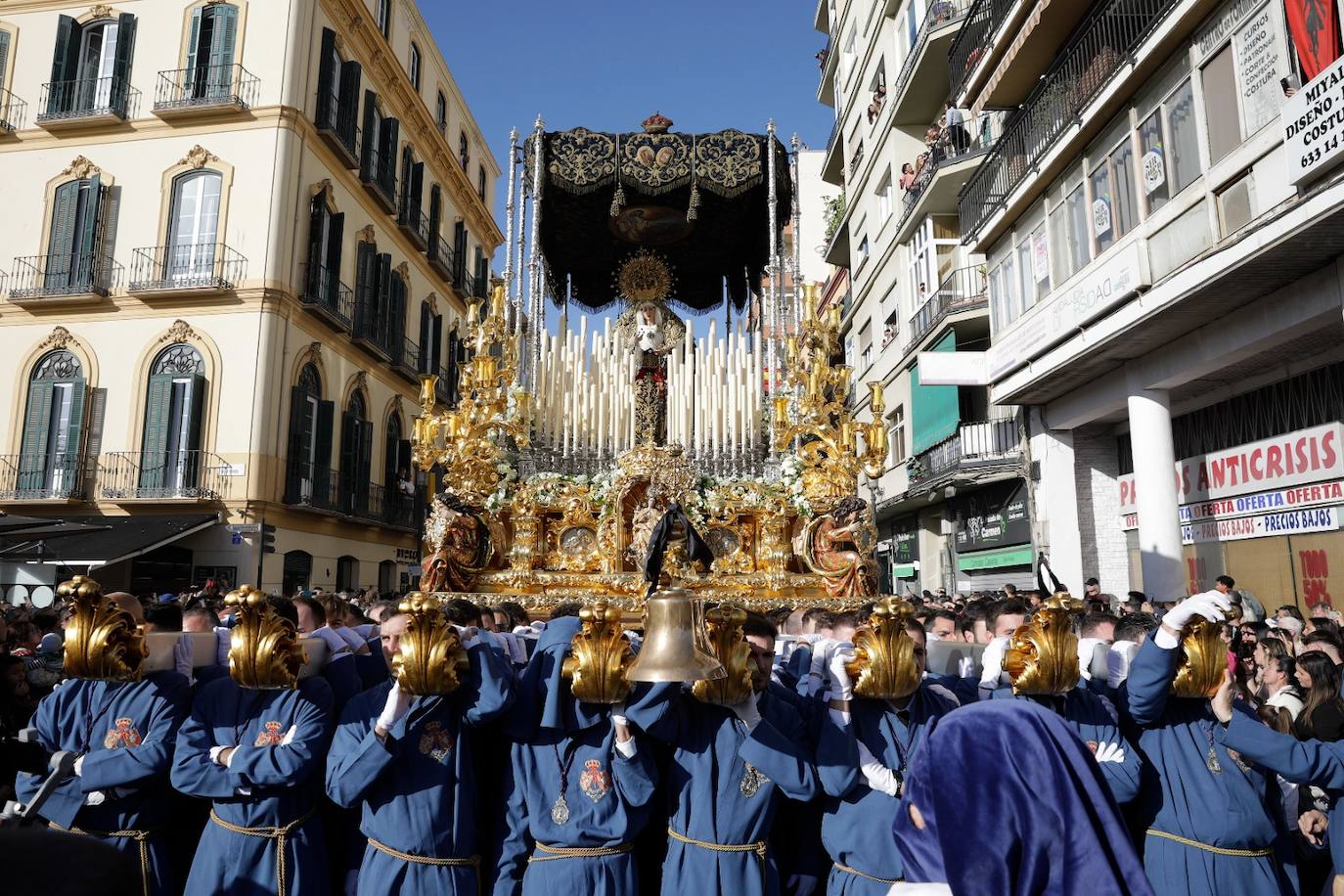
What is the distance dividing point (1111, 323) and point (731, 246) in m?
4.72

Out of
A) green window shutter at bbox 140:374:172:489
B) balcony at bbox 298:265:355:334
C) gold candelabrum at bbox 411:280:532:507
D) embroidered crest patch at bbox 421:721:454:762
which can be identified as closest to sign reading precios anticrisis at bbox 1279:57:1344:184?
gold candelabrum at bbox 411:280:532:507

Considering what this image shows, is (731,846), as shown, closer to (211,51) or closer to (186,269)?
(186,269)

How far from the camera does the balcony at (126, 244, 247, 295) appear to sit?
1755cm

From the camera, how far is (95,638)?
3.47 m

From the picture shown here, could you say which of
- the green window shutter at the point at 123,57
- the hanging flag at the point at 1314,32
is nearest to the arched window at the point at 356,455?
the green window shutter at the point at 123,57

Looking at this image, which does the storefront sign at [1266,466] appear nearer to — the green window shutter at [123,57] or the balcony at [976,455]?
the balcony at [976,455]

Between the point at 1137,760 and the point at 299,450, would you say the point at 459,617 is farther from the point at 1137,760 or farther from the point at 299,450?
the point at 299,450

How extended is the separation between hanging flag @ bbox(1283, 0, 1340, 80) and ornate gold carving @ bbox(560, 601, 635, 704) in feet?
25.8

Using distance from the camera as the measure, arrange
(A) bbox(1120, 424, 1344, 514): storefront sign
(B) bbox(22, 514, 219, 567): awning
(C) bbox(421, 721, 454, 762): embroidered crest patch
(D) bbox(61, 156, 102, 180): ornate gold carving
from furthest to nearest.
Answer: (D) bbox(61, 156, 102, 180): ornate gold carving, (B) bbox(22, 514, 219, 567): awning, (A) bbox(1120, 424, 1344, 514): storefront sign, (C) bbox(421, 721, 454, 762): embroidered crest patch

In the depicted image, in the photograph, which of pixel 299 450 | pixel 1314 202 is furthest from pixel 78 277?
pixel 1314 202

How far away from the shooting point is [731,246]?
11453 mm

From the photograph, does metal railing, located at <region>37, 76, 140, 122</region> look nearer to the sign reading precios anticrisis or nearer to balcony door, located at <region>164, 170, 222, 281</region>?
balcony door, located at <region>164, 170, 222, 281</region>

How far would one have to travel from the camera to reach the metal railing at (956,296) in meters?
16.9

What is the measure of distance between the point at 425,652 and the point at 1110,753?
8.70 feet
